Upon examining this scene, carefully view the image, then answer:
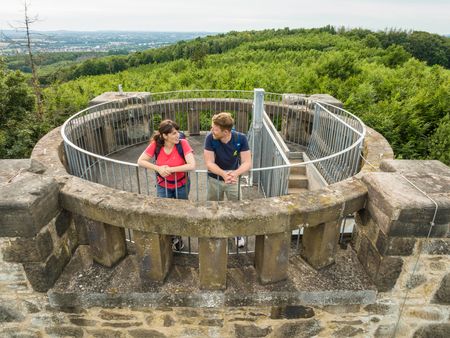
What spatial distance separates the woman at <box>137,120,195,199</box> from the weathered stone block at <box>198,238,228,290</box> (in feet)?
3.32

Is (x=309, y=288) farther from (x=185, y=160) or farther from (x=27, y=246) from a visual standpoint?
(x=27, y=246)

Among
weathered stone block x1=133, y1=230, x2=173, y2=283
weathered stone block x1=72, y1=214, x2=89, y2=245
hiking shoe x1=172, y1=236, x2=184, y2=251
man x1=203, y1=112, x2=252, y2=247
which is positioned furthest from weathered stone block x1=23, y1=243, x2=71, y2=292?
man x1=203, y1=112, x2=252, y2=247

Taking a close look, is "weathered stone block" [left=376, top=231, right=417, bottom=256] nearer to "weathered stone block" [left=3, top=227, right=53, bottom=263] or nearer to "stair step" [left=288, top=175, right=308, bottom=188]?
"weathered stone block" [left=3, top=227, right=53, bottom=263]

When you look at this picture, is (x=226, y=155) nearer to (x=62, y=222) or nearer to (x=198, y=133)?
(x=62, y=222)

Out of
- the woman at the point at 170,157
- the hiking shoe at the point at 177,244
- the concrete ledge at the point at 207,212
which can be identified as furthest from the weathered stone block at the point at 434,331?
the woman at the point at 170,157

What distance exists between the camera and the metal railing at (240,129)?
18.1 ft

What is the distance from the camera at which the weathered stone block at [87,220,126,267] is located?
3672 mm

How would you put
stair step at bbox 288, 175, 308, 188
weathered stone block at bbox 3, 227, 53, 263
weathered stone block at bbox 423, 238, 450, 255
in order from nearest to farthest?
weathered stone block at bbox 3, 227, 53, 263
weathered stone block at bbox 423, 238, 450, 255
stair step at bbox 288, 175, 308, 188

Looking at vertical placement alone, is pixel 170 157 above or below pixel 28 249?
above

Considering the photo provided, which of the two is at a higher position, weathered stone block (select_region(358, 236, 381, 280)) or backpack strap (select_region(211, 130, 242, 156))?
backpack strap (select_region(211, 130, 242, 156))

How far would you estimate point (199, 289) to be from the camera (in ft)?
11.7

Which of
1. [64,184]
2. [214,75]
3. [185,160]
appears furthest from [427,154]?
[214,75]

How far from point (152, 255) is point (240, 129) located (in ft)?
23.4

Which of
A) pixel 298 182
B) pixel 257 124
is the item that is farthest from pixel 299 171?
pixel 257 124
